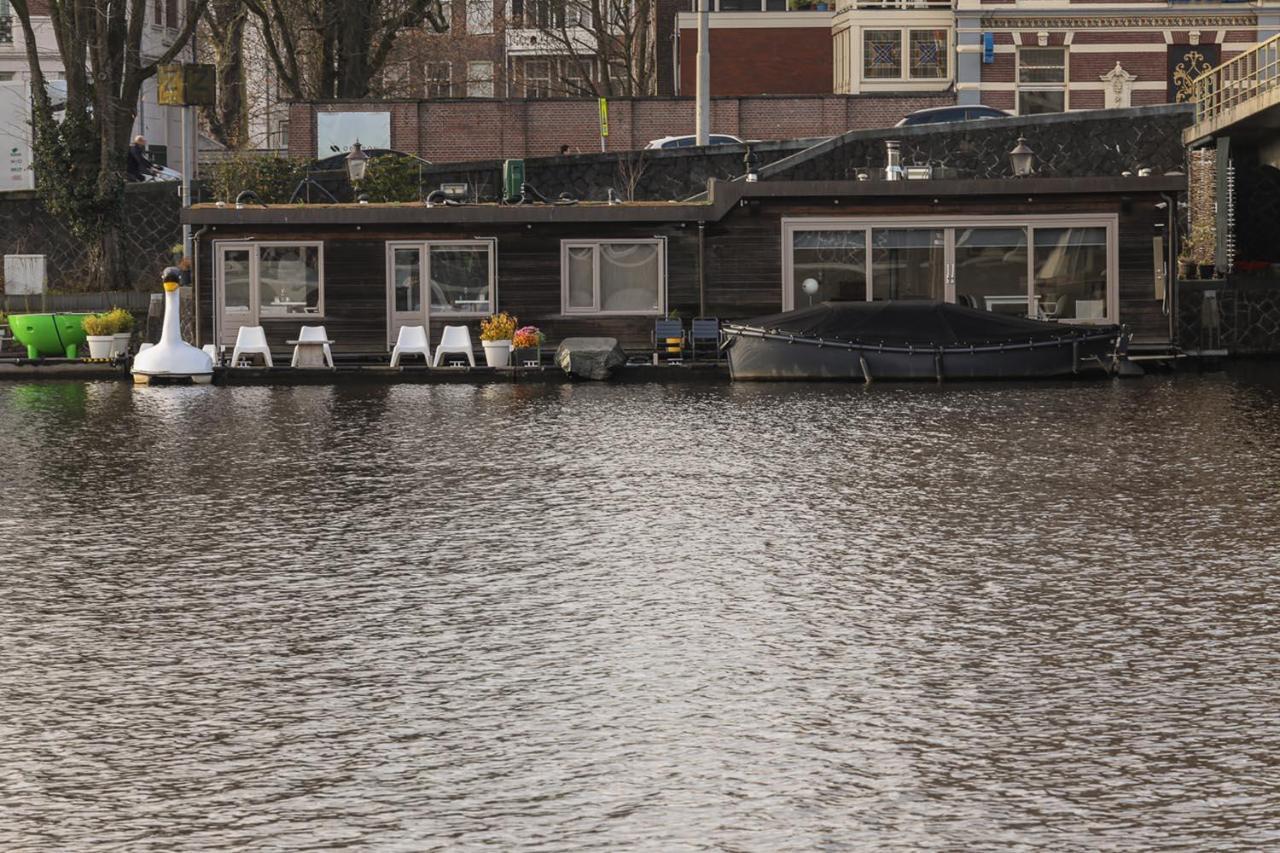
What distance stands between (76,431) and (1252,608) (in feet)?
54.9

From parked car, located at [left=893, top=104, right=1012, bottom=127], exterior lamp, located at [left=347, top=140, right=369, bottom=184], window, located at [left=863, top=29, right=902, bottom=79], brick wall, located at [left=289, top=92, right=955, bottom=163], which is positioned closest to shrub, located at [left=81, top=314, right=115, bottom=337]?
exterior lamp, located at [left=347, top=140, right=369, bottom=184]

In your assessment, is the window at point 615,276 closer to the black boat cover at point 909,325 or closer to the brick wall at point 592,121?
the black boat cover at point 909,325

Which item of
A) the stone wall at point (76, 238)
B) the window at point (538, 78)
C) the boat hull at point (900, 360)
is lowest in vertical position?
the boat hull at point (900, 360)

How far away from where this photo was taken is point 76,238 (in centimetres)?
5128

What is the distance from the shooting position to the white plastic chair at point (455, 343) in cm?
3850

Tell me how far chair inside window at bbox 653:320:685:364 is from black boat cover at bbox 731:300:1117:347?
2.51m

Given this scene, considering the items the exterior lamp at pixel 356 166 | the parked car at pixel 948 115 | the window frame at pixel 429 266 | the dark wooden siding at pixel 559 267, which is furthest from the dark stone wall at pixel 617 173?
the window frame at pixel 429 266

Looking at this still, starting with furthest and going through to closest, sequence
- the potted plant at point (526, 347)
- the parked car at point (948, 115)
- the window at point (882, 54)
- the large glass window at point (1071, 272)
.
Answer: the window at point (882, 54) → the parked car at point (948, 115) → the large glass window at point (1071, 272) → the potted plant at point (526, 347)

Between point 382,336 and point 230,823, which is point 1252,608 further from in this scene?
point 382,336

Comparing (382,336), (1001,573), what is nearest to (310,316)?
(382,336)

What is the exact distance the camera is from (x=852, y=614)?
37.6 ft

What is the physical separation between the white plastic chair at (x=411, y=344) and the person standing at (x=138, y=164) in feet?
66.4

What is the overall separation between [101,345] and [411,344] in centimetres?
576

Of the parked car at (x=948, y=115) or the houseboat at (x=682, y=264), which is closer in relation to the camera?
the houseboat at (x=682, y=264)
